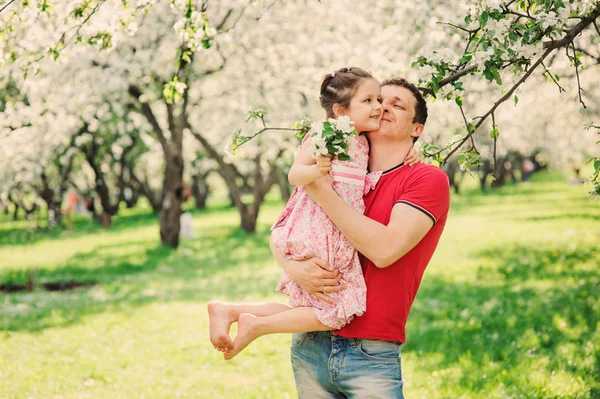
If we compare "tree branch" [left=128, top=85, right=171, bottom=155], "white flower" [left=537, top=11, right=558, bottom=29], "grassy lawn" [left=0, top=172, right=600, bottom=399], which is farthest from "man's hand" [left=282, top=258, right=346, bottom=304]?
"tree branch" [left=128, top=85, right=171, bottom=155]

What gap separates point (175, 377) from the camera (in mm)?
7145

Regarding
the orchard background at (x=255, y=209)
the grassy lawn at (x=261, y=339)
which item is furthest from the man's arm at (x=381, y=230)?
the grassy lawn at (x=261, y=339)

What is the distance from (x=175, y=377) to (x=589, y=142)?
4255 centimetres

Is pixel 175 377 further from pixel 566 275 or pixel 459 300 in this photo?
pixel 566 275

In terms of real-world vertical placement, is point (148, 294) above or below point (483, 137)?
below

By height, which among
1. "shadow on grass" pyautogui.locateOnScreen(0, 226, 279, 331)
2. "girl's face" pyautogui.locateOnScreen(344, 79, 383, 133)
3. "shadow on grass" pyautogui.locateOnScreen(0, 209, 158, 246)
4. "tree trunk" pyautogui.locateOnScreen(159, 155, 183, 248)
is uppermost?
"girl's face" pyautogui.locateOnScreen(344, 79, 383, 133)

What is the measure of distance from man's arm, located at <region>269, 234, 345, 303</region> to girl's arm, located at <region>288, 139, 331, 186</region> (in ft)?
1.24

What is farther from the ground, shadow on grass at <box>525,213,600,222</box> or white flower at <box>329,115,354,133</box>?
white flower at <box>329,115,354,133</box>

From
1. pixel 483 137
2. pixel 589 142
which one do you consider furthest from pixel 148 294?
pixel 589 142

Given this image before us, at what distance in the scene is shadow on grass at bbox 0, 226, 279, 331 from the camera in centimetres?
1109

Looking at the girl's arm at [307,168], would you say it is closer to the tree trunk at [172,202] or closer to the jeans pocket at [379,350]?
the jeans pocket at [379,350]

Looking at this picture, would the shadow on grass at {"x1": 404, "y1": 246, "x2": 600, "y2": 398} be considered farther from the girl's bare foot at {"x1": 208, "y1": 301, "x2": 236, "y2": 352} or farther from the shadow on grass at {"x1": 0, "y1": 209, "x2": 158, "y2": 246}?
the shadow on grass at {"x1": 0, "y1": 209, "x2": 158, "y2": 246}

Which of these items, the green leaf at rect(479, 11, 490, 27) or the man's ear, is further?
the green leaf at rect(479, 11, 490, 27)

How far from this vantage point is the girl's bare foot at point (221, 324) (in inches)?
127
